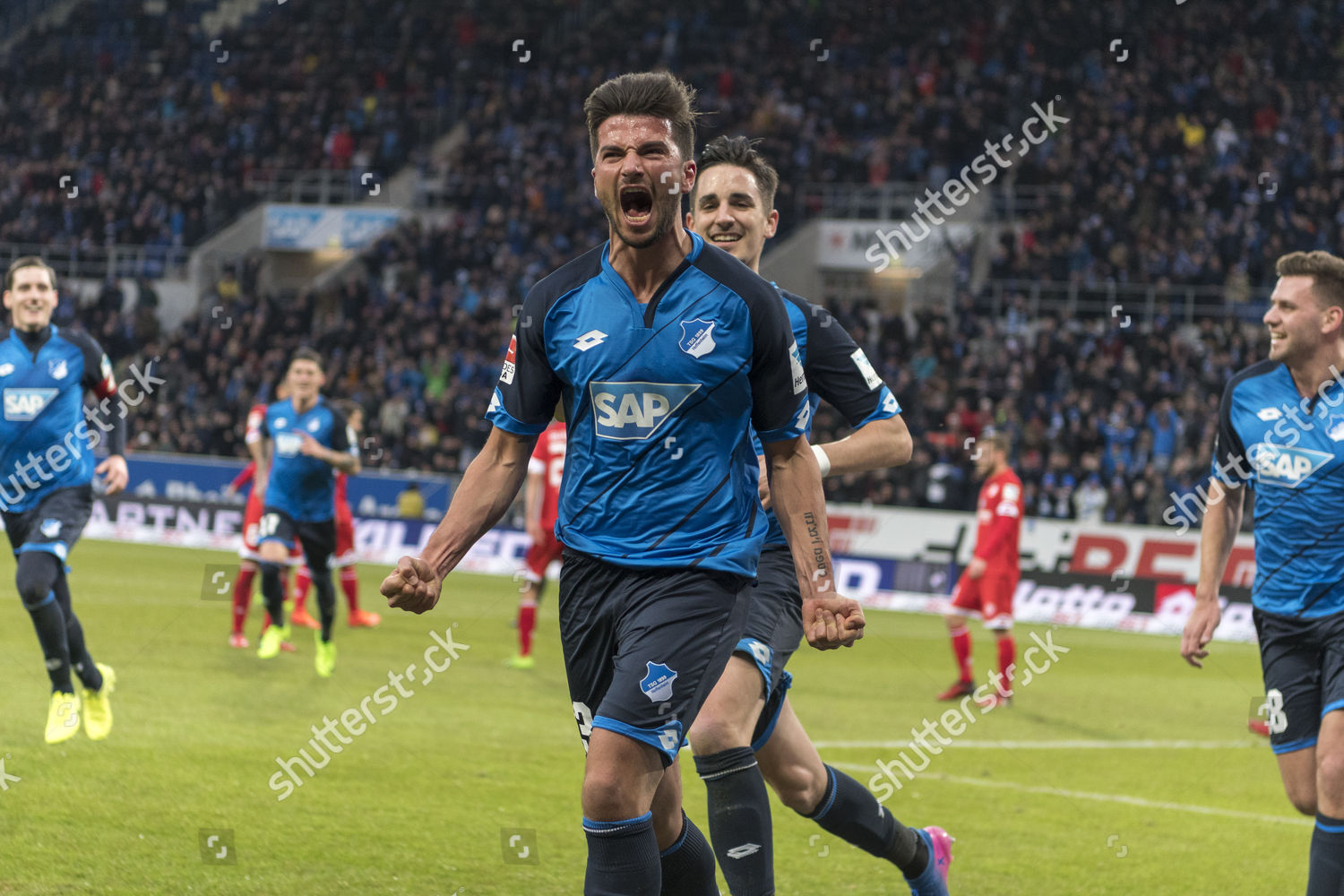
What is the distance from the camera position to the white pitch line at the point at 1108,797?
8.42 metres

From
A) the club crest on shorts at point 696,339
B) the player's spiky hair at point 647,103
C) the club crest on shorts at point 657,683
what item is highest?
the player's spiky hair at point 647,103

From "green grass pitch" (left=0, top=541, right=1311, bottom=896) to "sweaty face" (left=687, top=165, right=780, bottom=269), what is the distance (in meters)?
2.64

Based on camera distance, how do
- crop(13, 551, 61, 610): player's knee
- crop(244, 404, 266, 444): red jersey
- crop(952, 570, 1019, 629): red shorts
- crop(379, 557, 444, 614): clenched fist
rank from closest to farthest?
crop(379, 557, 444, 614): clenched fist < crop(13, 551, 61, 610): player's knee < crop(952, 570, 1019, 629): red shorts < crop(244, 404, 266, 444): red jersey

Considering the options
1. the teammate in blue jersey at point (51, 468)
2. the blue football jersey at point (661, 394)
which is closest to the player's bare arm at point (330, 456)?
the teammate in blue jersey at point (51, 468)

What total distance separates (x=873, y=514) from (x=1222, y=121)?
11.4m

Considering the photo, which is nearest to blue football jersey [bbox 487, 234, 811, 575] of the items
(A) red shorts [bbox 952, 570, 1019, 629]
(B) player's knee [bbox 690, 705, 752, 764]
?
(B) player's knee [bbox 690, 705, 752, 764]

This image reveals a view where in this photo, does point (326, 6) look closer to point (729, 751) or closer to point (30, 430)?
point (30, 430)

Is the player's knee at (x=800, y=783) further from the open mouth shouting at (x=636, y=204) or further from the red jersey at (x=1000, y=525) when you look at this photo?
the red jersey at (x=1000, y=525)

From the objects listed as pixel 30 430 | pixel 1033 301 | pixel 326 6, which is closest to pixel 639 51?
pixel 326 6

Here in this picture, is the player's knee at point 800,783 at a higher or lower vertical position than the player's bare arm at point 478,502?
lower

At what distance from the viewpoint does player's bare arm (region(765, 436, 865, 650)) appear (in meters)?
3.75

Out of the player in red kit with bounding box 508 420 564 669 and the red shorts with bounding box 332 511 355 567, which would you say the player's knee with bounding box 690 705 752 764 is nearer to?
the player in red kit with bounding box 508 420 564 669

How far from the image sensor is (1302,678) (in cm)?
536

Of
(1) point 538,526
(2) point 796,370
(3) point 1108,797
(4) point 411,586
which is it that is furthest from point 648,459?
(1) point 538,526
